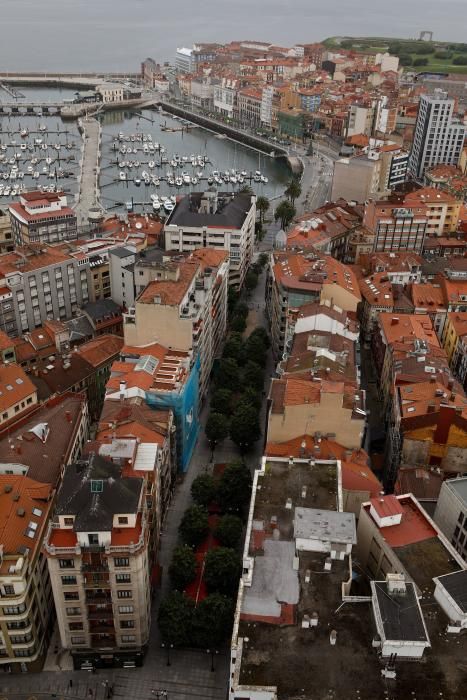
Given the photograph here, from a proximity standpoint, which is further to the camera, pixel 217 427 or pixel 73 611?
pixel 217 427

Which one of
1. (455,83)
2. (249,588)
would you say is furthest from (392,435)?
(455,83)

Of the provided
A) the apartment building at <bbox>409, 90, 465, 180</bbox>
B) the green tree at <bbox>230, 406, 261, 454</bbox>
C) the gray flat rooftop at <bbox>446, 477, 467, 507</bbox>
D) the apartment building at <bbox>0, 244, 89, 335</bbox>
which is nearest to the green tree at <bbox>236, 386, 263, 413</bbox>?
the green tree at <bbox>230, 406, 261, 454</bbox>

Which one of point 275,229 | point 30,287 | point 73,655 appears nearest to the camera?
point 73,655

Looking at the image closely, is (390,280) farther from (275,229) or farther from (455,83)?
(455,83)

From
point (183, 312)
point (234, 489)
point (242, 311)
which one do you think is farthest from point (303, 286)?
point (234, 489)

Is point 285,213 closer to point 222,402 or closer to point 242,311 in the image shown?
point 242,311

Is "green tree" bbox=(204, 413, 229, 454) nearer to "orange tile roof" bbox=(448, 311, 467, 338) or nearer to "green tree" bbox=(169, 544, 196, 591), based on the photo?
"green tree" bbox=(169, 544, 196, 591)
